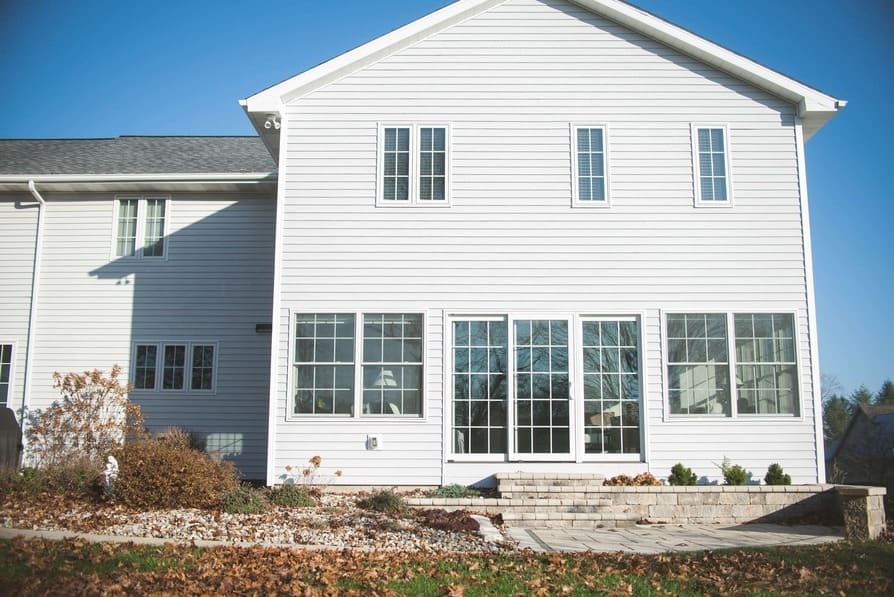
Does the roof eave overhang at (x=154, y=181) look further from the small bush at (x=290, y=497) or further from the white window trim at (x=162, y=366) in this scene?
the small bush at (x=290, y=497)

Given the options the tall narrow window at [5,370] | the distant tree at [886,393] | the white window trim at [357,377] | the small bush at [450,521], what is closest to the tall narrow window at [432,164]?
the white window trim at [357,377]

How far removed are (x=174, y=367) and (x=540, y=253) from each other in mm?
7543

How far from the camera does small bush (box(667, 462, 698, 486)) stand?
36.4 feet

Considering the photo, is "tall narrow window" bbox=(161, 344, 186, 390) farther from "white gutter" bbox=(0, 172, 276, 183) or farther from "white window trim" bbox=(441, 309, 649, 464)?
"white window trim" bbox=(441, 309, 649, 464)

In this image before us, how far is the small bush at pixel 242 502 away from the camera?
9578 millimetres

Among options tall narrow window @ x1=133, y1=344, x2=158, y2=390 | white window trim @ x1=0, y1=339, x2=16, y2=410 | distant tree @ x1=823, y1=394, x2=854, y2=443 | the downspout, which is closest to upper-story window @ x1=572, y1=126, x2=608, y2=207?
tall narrow window @ x1=133, y1=344, x2=158, y2=390

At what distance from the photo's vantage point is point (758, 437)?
11609mm

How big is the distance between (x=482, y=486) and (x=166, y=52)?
9961 millimetres

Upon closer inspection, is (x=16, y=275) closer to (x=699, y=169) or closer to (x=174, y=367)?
(x=174, y=367)

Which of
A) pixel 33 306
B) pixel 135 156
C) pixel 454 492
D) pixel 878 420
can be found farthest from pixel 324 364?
pixel 878 420

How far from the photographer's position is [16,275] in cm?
1465

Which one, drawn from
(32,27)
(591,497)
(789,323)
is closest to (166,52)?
(32,27)

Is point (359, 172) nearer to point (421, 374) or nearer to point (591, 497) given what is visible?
point (421, 374)

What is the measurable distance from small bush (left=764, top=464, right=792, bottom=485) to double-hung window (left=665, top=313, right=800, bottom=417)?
3.08 ft
